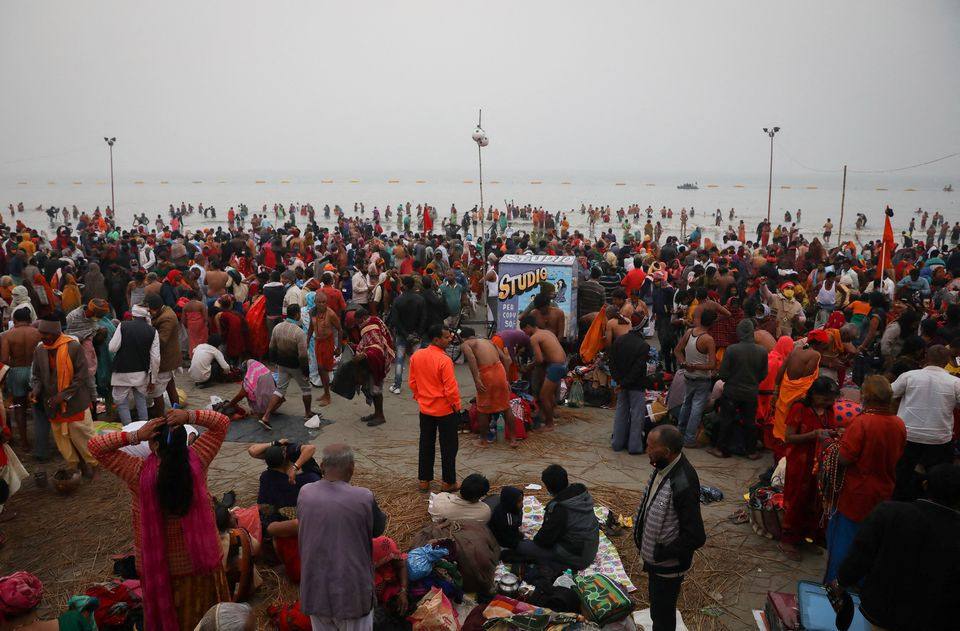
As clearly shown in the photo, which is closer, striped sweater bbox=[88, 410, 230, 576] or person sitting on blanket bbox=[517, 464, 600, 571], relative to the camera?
striped sweater bbox=[88, 410, 230, 576]

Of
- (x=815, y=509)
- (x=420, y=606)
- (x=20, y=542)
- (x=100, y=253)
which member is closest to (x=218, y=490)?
(x=20, y=542)

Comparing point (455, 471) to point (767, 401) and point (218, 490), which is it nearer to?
point (218, 490)

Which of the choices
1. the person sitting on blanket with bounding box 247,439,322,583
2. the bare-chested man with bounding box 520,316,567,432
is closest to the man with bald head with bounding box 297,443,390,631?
the person sitting on blanket with bounding box 247,439,322,583

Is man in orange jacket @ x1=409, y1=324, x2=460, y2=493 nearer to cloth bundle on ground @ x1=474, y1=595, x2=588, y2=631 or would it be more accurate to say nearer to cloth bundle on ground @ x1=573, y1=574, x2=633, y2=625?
cloth bundle on ground @ x1=573, y1=574, x2=633, y2=625

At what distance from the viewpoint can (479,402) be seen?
7367 millimetres

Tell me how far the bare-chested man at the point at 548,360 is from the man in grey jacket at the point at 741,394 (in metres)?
1.83

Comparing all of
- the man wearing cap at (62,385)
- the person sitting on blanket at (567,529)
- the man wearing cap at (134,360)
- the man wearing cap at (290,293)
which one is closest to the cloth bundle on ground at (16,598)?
the person sitting on blanket at (567,529)

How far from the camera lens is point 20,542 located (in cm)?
571

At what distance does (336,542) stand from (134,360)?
4.85 metres

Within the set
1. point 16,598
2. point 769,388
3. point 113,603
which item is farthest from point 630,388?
point 16,598

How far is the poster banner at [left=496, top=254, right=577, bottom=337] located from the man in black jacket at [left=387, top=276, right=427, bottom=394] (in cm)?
189

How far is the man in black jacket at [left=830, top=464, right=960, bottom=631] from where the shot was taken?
10.7ft

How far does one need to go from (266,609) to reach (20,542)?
2653 millimetres

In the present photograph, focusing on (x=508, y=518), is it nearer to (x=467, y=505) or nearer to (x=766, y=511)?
(x=467, y=505)
